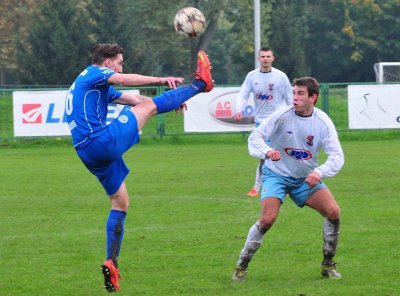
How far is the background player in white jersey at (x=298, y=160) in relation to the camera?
818 cm

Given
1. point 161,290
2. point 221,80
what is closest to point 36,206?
point 161,290

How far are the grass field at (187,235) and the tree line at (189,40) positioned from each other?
25.2 m

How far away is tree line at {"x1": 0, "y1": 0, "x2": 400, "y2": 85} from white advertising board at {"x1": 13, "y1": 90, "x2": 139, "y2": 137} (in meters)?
16.5

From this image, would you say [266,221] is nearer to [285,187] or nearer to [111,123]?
[285,187]

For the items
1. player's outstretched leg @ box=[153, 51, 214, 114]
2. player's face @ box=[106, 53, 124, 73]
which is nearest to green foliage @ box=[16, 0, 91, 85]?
player's outstretched leg @ box=[153, 51, 214, 114]

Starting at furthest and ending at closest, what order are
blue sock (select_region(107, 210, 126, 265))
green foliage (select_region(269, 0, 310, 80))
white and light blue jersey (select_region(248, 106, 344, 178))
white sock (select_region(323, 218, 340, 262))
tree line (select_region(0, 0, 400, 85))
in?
green foliage (select_region(269, 0, 310, 80)) < tree line (select_region(0, 0, 400, 85)) < white sock (select_region(323, 218, 340, 262)) < blue sock (select_region(107, 210, 126, 265)) < white and light blue jersey (select_region(248, 106, 344, 178))

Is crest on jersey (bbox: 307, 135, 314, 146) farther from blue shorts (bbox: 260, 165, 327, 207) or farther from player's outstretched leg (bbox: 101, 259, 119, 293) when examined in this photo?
player's outstretched leg (bbox: 101, 259, 119, 293)

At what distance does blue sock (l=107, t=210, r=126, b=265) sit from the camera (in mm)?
8258

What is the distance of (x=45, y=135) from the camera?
84.7ft

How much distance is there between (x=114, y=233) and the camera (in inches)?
328

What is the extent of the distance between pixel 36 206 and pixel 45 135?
1198 cm

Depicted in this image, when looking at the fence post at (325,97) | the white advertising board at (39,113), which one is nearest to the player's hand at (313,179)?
the white advertising board at (39,113)

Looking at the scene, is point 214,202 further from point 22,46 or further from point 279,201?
point 22,46

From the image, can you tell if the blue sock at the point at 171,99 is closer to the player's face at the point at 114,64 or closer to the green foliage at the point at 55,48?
the player's face at the point at 114,64
